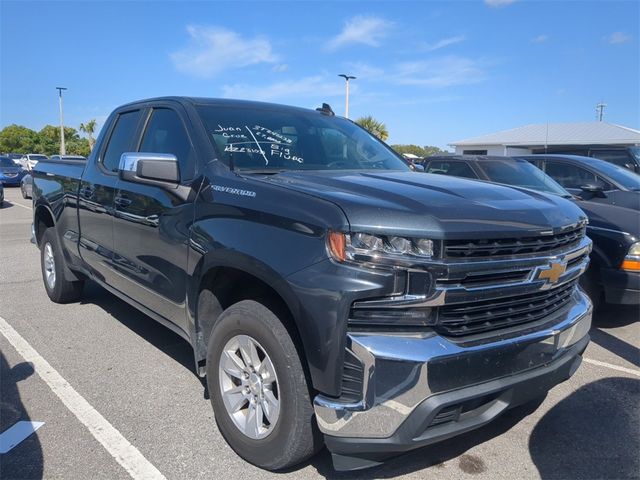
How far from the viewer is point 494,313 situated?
2.44 meters

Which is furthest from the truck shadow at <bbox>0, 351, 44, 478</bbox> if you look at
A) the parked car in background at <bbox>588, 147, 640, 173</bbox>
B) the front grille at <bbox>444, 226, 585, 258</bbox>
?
the parked car in background at <bbox>588, 147, 640, 173</bbox>

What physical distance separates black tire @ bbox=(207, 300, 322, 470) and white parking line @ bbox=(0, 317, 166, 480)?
509 mm

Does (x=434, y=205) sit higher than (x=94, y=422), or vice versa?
(x=434, y=205)

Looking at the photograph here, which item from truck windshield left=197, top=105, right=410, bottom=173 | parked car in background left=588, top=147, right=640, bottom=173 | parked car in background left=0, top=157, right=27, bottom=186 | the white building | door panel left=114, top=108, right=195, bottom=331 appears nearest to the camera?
door panel left=114, top=108, right=195, bottom=331

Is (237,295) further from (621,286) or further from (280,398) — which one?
(621,286)

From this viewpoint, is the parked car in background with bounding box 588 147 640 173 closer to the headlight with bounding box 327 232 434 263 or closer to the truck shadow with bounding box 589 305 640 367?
the truck shadow with bounding box 589 305 640 367

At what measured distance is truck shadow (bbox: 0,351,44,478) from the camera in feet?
9.11

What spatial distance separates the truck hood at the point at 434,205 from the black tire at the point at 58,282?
11.4 ft

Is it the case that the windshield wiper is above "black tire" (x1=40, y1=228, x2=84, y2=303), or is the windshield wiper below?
above

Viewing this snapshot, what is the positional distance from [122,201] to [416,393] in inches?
108

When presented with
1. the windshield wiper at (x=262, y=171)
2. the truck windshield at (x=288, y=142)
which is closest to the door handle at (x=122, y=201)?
the truck windshield at (x=288, y=142)

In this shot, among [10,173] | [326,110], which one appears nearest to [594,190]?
[326,110]

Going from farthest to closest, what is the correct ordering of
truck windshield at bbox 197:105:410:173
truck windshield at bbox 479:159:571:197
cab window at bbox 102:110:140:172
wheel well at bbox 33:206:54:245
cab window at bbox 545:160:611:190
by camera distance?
cab window at bbox 545:160:611:190 < truck windshield at bbox 479:159:571:197 < wheel well at bbox 33:206:54:245 < cab window at bbox 102:110:140:172 < truck windshield at bbox 197:105:410:173

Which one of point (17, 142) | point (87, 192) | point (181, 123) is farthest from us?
point (17, 142)
